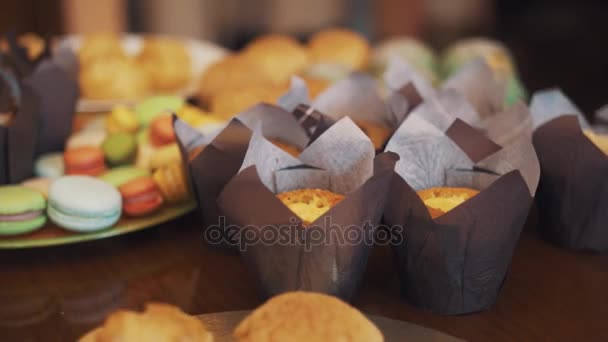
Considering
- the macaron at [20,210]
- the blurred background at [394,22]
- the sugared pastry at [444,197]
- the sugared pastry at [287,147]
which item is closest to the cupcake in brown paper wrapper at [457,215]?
the sugared pastry at [444,197]

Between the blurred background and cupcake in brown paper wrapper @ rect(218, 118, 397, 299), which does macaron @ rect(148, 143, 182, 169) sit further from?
the blurred background

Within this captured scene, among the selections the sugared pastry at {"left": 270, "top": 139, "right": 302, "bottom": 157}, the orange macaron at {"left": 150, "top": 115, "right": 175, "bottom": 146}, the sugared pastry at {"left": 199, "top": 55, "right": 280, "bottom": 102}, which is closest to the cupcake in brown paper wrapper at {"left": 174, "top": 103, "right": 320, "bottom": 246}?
the sugared pastry at {"left": 270, "top": 139, "right": 302, "bottom": 157}

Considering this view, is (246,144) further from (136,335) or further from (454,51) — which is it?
(454,51)

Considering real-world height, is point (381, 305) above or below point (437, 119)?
below

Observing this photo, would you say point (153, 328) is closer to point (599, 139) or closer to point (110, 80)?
point (599, 139)

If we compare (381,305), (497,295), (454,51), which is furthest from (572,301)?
(454,51)

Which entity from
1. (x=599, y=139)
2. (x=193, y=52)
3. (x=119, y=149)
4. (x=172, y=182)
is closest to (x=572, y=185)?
(x=599, y=139)
